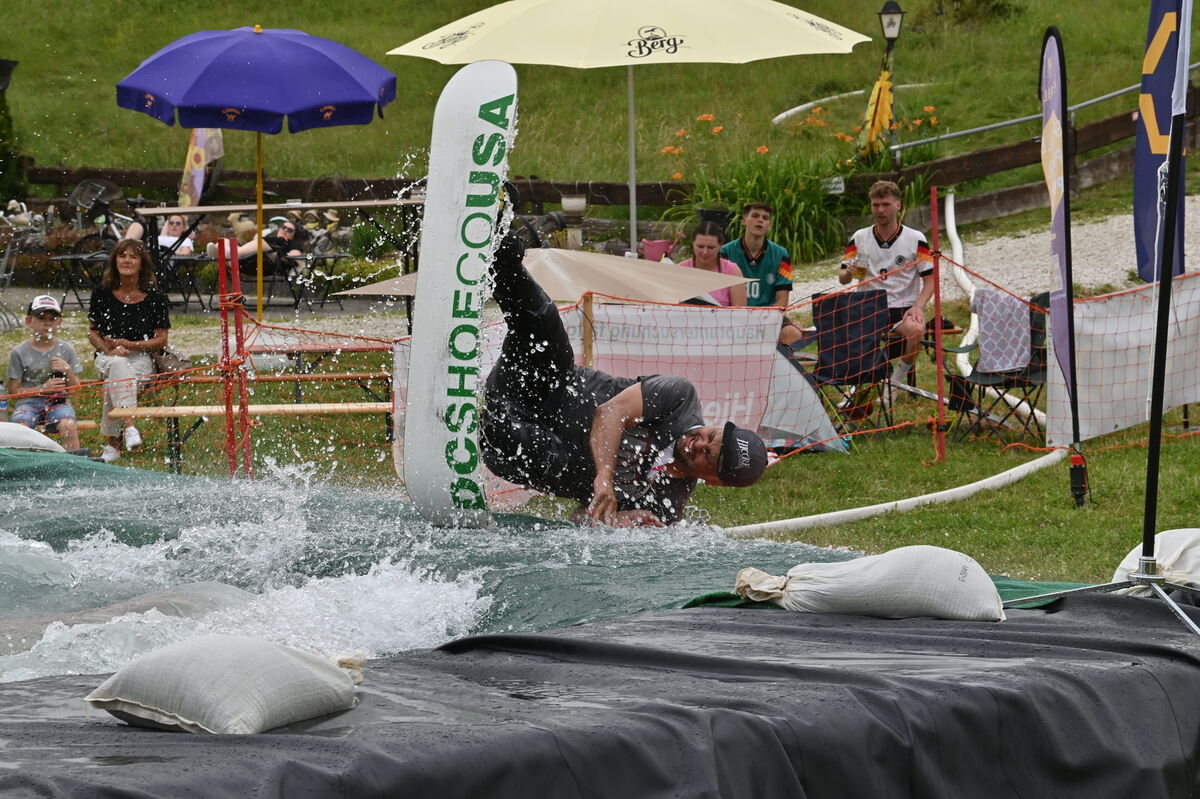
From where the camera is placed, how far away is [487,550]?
5.71 meters

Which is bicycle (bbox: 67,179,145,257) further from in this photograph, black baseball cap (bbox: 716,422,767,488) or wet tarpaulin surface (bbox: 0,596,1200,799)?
wet tarpaulin surface (bbox: 0,596,1200,799)

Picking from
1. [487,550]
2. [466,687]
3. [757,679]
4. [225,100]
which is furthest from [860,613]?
[225,100]

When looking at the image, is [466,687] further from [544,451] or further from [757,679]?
[544,451]

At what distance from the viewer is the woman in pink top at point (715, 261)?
9836mm

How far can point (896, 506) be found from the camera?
8023 mm

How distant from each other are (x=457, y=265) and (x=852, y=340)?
15.2ft

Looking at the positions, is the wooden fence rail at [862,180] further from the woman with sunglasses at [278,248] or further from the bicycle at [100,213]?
the bicycle at [100,213]

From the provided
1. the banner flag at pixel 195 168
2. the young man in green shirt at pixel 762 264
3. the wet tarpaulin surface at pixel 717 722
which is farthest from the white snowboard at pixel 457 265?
the banner flag at pixel 195 168

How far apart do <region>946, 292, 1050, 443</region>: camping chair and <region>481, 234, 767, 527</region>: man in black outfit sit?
12.1 ft

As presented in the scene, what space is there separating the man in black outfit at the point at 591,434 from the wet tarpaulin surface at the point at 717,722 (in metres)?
2.09

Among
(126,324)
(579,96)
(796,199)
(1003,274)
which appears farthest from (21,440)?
(579,96)

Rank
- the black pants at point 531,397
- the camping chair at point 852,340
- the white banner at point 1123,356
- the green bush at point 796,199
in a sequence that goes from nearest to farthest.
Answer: the black pants at point 531,397 < the white banner at point 1123,356 < the camping chair at point 852,340 < the green bush at point 796,199

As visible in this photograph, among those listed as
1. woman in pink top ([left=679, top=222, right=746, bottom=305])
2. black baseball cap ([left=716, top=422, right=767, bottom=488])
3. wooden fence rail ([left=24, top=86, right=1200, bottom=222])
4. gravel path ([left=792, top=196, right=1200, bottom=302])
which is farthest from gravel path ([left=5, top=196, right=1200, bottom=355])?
black baseball cap ([left=716, top=422, right=767, bottom=488])

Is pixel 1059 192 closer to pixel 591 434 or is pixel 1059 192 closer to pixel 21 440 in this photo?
pixel 591 434
